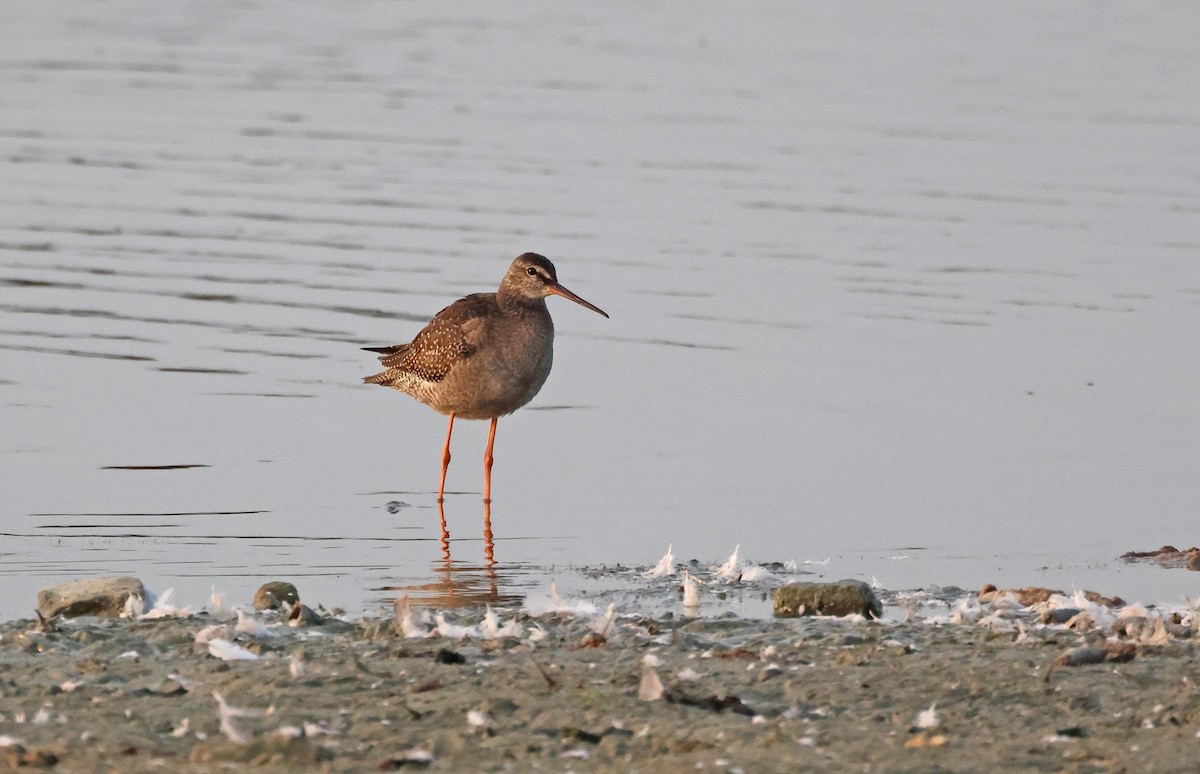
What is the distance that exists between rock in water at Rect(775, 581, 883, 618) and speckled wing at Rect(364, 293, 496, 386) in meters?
4.03

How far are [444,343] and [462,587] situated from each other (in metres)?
3.09

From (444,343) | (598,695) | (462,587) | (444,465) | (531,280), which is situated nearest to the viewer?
(598,695)

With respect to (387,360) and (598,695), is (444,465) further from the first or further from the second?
(598,695)

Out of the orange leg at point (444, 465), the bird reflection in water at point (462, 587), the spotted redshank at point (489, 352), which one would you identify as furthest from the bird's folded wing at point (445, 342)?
the bird reflection in water at point (462, 587)

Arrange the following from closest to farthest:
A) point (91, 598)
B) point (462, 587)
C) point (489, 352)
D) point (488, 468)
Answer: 1. point (91, 598)
2. point (462, 587)
3. point (488, 468)
4. point (489, 352)

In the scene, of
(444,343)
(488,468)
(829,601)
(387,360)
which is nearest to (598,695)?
(829,601)

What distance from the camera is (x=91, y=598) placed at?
7.40m

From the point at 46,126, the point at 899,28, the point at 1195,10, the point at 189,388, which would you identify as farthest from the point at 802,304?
the point at 1195,10

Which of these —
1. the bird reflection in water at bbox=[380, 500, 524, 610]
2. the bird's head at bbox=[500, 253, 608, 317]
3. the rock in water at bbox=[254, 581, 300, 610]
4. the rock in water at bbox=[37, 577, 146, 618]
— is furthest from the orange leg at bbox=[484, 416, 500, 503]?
the rock in water at bbox=[37, 577, 146, 618]

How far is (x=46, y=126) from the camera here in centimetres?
2080

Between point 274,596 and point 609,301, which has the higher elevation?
point 609,301

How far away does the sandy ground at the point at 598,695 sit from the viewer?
5316 millimetres

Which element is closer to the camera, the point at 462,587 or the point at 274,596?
the point at 274,596

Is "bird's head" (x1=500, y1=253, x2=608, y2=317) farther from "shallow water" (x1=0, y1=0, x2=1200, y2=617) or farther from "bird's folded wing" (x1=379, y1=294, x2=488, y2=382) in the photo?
"shallow water" (x1=0, y1=0, x2=1200, y2=617)
